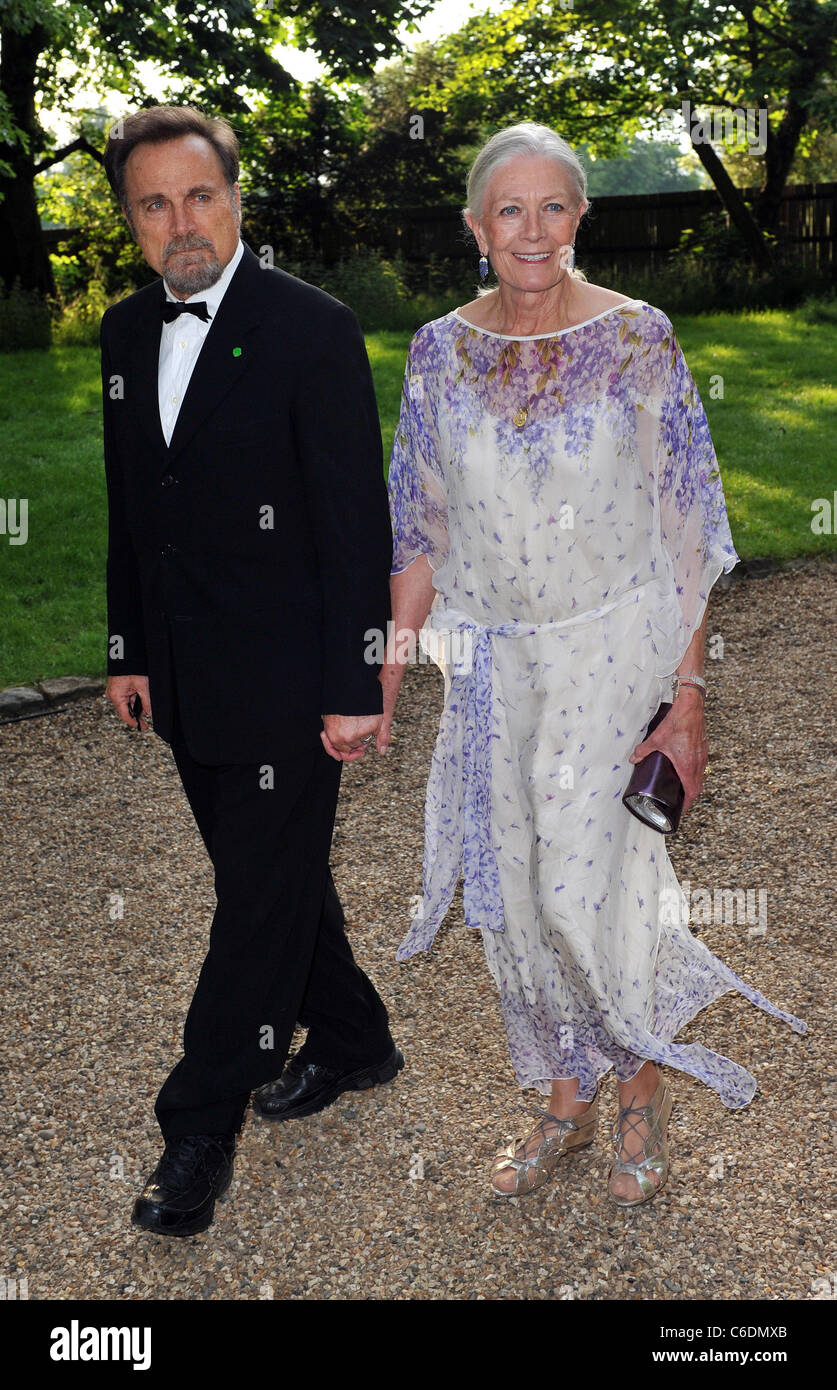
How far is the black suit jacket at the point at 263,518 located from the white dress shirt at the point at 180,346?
0.09 ft

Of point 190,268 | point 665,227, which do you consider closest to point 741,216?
point 665,227

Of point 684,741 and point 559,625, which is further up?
point 559,625

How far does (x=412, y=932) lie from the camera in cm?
347

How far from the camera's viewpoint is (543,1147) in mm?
3443

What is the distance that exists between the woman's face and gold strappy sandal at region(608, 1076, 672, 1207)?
6.68 feet

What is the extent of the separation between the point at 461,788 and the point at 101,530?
7355 mm

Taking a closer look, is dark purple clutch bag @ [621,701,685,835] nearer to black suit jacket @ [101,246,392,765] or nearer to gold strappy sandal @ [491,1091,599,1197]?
black suit jacket @ [101,246,392,765]

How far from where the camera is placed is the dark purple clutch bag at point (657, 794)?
2.97 m

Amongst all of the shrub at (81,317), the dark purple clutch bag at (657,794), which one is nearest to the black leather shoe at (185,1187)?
the dark purple clutch bag at (657,794)

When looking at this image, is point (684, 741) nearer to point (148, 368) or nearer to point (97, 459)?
point (148, 368)

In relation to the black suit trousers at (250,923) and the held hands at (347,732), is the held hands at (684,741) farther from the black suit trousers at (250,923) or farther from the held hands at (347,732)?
the black suit trousers at (250,923)

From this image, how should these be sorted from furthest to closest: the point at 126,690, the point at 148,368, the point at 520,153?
the point at 126,690, the point at 148,368, the point at 520,153

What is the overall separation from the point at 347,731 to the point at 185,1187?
120 centimetres
